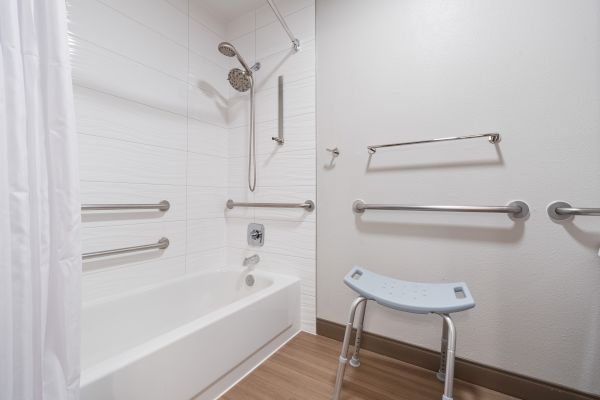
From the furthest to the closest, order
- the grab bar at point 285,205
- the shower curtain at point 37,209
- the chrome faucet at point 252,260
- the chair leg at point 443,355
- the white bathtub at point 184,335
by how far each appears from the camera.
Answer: the chrome faucet at point 252,260
the grab bar at point 285,205
the chair leg at point 443,355
the white bathtub at point 184,335
the shower curtain at point 37,209

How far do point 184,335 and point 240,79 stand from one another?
4.51 feet

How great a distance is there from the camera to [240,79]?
1.44 m

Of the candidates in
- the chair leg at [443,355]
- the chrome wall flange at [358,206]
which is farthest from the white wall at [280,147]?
the chair leg at [443,355]

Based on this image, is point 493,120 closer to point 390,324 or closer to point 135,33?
point 390,324

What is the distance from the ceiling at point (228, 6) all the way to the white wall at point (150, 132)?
0.18 feet

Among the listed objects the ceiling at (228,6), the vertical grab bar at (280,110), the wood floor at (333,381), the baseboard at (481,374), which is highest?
the ceiling at (228,6)

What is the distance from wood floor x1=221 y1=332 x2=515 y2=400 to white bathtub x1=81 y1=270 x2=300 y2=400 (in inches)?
3.2

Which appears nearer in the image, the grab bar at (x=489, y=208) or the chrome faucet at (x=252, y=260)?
the grab bar at (x=489, y=208)

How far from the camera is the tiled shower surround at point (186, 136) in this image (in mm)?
1065

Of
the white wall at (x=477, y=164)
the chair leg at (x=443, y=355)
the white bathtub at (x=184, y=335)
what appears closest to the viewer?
the white bathtub at (x=184, y=335)

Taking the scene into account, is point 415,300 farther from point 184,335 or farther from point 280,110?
point 280,110

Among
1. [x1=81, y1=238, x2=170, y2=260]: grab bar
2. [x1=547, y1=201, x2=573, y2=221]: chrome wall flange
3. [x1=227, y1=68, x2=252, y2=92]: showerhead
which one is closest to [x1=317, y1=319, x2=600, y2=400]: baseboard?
[x1=547, y1=201, x2=573, y2=221]: chrome wall flange

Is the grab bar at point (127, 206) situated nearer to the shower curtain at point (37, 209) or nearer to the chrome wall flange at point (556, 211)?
the shower curtain at point (37, 209)

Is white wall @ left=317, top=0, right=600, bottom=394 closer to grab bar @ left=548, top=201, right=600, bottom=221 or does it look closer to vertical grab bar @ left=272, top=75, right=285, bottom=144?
grab bar @ left=548, top=201, right=600, bottom=221
